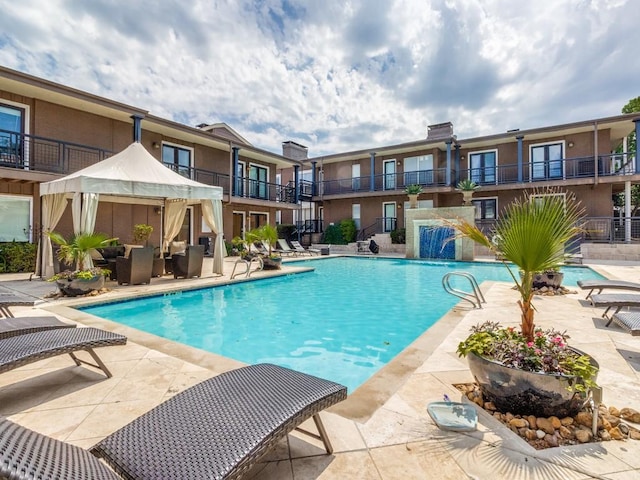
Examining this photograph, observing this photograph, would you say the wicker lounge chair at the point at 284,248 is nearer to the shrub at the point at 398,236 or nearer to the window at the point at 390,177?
the shrub at the point at 398,236

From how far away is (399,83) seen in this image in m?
15.7

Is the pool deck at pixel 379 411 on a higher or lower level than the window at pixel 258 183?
lower

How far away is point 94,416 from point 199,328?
329cm

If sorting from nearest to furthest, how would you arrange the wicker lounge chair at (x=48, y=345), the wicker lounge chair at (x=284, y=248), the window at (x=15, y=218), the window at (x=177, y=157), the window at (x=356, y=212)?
the wicker lounge chair at (x=48, y=345) → the window at (x=15, y=218) → the window at (x=177, y=157) → the wicker lounge chair at (x=284, y=248) → the window at (x=356, y=212)

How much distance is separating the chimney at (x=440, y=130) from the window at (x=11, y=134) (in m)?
21.1

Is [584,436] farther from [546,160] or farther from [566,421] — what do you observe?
[546,160]

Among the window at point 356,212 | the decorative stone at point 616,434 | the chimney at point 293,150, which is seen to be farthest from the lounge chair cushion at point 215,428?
the chimney at point 293,150

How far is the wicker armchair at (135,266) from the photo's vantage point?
27.1 ft

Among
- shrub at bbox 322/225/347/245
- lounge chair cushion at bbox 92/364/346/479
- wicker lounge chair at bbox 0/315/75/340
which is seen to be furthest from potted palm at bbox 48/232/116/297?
shrub at bbox 322/225/347/245

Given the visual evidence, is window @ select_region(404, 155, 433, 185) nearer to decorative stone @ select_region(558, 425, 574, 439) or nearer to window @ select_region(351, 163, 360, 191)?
window @ select_region(351, 163, 360, 191)

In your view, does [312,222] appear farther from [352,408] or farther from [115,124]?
[352,408]

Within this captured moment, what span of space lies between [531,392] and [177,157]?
1718 centimetres

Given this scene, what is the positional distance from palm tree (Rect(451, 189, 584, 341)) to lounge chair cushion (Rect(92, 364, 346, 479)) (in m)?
1.59

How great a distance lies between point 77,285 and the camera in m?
6.93
